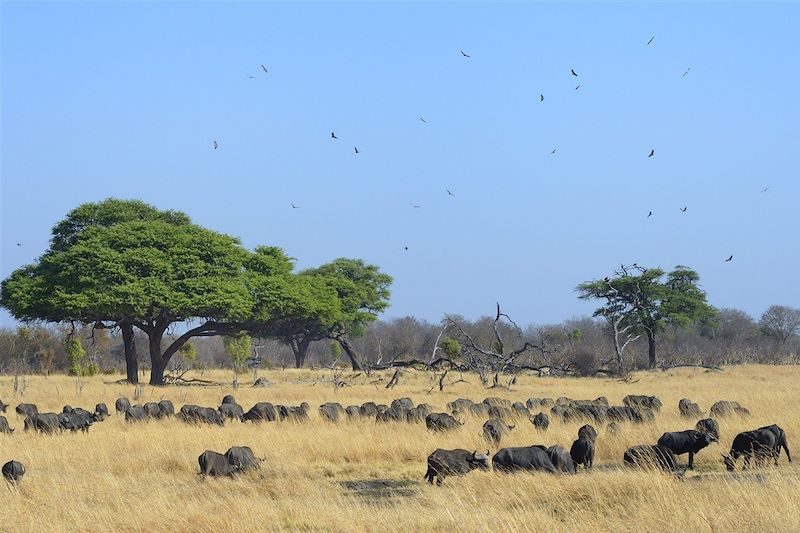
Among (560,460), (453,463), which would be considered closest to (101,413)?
(453,463)

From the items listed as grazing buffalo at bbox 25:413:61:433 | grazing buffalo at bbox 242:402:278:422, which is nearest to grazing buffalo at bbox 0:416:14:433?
grazing buffalo at bbox 25:413:61:433

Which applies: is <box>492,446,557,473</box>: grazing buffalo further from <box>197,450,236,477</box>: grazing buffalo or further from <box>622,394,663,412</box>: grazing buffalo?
<box>622,394,663,412</box>: grazing buffalo

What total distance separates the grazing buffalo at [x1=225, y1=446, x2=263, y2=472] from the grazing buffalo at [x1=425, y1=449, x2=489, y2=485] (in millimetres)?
2597

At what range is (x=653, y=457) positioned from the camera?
1344 cm

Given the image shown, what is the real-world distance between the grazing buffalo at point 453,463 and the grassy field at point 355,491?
25 centimetres

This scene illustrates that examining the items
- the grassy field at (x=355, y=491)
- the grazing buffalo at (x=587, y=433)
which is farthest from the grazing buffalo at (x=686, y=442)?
the grazing buffalo at (x=587, y=433)

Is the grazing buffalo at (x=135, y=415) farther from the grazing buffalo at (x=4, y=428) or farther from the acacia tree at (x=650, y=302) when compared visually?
the acacia tree at (x=650, y=302)

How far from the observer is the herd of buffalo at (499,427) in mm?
13055

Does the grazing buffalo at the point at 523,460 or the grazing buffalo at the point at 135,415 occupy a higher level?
the grazing buffalo at the point at 135,415

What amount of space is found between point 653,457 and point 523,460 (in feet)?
6.57

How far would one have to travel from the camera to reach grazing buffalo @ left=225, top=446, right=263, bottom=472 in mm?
13618

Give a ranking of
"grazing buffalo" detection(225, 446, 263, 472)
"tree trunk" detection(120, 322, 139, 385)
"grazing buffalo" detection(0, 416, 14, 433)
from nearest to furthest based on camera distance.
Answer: "grazing buffalo" detection(225, 446, 263, 472), "grazing buffalo" detection(0, 416, 14, 433), "tree trunk" detection(120, 322, 139, 385)

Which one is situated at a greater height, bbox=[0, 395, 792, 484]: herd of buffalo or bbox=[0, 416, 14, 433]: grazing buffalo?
bbox=[0, 416, 14, 433]: grazing buffalo

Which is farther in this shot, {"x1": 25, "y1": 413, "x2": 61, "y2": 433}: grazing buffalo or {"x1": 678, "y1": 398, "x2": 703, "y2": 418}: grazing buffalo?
{"x1": 678, "y1": 398, "x2": 703, "y2": 418}: grazing buffalo
